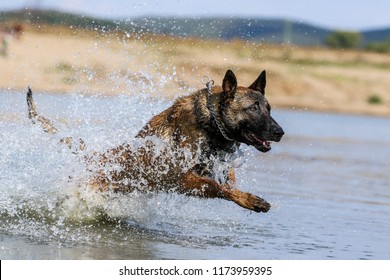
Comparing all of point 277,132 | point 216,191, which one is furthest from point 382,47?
point 216,191

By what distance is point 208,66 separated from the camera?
118ft

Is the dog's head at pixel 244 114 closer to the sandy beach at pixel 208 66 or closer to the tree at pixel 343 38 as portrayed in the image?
the sandy beach at pixel 208 66

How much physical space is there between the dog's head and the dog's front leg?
53 cm

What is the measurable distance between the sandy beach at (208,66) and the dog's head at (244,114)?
562 inches

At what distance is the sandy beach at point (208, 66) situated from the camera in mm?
29375

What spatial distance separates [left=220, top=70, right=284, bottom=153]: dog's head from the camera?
8.80 meters

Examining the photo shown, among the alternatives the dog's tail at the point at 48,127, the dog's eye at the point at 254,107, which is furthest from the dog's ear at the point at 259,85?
the dog's tail at the point at 48,127

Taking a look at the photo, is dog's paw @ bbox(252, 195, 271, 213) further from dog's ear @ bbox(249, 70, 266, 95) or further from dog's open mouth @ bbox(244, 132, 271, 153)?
dog's ear @ bbox(249, 70, 266, 95)

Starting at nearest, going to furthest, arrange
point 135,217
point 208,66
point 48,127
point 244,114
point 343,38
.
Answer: point 244,114 → point 135,217 → point 48,127 → point 208,66 → point 343,38

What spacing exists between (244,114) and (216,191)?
821 mm

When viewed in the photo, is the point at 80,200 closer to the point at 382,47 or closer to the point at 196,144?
the point at 196,144

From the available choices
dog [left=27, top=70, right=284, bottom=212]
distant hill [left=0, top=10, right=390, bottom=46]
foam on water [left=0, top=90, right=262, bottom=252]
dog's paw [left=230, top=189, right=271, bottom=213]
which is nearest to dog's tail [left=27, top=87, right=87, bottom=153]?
foam on water [left=0, top=90, right=262, bottom=252]
